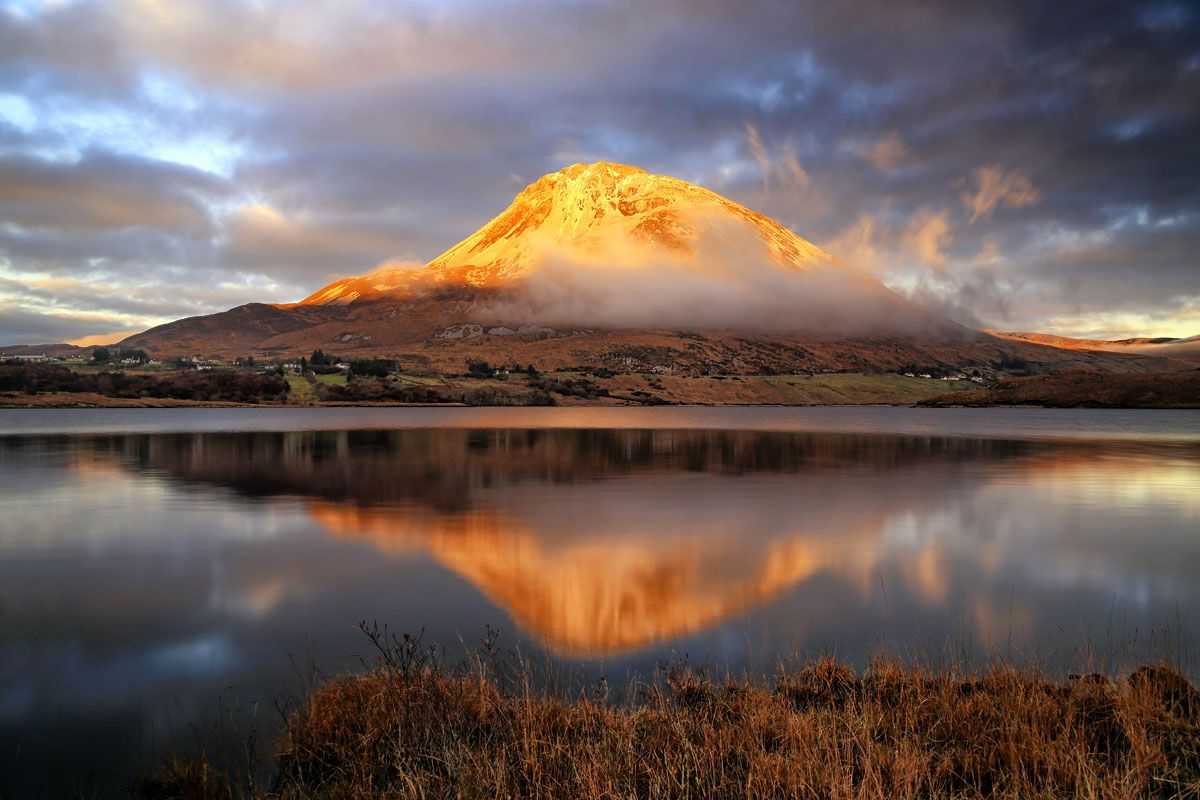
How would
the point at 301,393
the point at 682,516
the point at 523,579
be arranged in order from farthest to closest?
1. the point at 301,393
2. the point at 682,516
3. the point at 523,579

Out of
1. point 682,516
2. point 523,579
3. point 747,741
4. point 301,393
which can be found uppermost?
point 747,741

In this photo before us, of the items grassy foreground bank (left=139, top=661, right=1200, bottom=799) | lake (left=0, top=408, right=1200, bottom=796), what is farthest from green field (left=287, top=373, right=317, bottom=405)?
grassy foreground bank (left=139, top=661, right=1200, bottom=799)

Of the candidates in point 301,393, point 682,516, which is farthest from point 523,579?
point 301,393

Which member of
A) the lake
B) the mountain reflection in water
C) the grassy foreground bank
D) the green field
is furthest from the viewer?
the green field

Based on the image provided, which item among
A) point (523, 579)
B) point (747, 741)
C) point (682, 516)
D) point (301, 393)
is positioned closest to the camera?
point (747, 741)

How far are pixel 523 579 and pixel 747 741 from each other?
9178 millimetres

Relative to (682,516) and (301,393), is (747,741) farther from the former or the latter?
(301,393)

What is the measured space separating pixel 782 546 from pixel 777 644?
26.6 feet

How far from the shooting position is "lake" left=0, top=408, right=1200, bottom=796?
9.67 m

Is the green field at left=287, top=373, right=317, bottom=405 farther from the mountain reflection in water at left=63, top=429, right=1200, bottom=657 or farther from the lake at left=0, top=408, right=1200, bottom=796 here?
the lake at left=0, top=408, right=1200, bottom=796

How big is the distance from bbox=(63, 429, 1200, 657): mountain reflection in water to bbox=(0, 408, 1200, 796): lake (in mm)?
129

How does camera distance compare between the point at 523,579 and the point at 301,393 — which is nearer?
the point at 523,579

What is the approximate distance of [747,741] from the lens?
6910mm

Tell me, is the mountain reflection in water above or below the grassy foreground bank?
below
